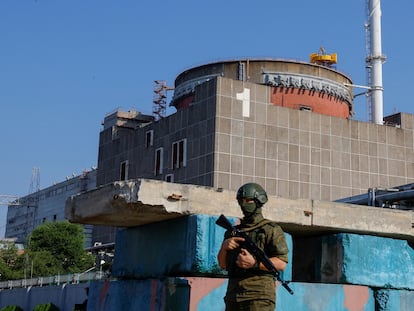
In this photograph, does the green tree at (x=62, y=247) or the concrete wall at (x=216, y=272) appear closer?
the concrete wall at (x=216, y=272)

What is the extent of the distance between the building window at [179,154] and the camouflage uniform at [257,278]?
39.2 meters

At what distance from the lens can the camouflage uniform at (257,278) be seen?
448 cm

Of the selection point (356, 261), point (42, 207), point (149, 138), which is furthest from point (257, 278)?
point (42, 207)

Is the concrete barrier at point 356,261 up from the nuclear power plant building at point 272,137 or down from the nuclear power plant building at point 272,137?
down

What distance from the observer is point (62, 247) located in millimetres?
44438

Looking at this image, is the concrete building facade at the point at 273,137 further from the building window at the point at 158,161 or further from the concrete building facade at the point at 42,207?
the concrete building facade at the point at 42,207

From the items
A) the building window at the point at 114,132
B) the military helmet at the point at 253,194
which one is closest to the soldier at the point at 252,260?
the military helmet at the point at 253,194

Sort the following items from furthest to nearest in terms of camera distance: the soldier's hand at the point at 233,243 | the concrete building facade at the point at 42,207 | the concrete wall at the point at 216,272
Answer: the concrete building facade at the point at 42,207 < the concrete wall at the point at 216,272 < the soldier's hand at the point at 233,243

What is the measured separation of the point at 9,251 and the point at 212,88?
1923 cm

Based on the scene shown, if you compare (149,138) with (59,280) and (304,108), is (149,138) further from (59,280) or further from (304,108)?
(59,280)

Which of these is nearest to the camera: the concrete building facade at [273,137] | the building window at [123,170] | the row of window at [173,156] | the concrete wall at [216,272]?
the concrete wall at [216,272]

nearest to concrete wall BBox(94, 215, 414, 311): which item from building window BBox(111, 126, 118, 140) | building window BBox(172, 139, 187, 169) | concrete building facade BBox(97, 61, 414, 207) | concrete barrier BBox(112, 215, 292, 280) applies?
concrete barrier BBox(112, 215, 292, 280)

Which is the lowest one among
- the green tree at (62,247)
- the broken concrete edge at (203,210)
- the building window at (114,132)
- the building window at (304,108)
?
the broken concrete edge at (203,210)

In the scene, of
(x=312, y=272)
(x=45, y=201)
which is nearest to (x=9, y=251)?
(x=45, y=201)
